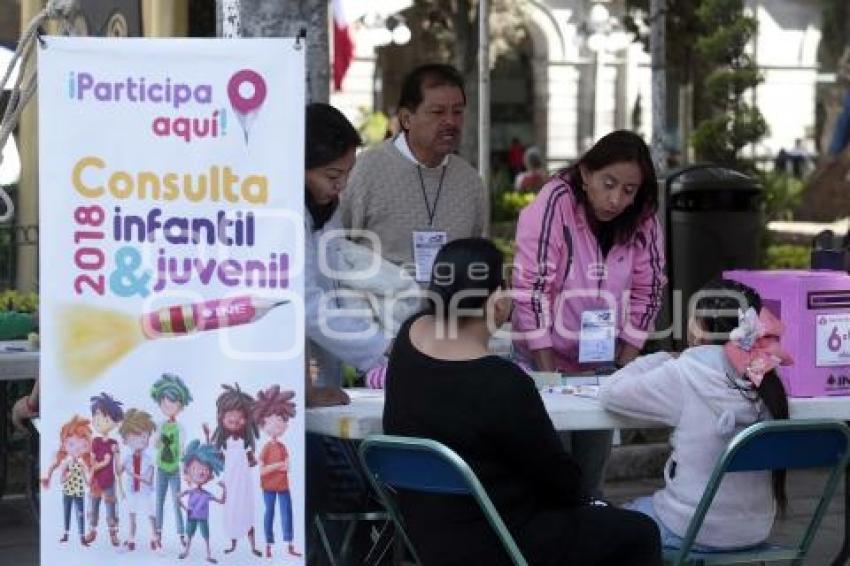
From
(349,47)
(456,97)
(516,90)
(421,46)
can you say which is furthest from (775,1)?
(456,97)

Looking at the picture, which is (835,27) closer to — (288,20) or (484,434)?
(288,20)

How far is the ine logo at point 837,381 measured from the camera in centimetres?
447

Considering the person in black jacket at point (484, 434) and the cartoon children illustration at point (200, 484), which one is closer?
the person in black jacket at point (484, 434)

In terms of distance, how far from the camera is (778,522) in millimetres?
6391

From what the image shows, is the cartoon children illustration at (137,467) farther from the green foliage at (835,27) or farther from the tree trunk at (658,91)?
the green foliage at (835,27)

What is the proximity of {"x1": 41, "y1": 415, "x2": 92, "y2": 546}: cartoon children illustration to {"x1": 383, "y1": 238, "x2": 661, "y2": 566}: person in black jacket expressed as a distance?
726mm

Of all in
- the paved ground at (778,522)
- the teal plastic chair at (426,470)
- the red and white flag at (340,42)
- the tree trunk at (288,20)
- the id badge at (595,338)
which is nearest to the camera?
the teal plastic chair at (426,470)

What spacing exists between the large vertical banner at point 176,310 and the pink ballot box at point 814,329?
142 cm

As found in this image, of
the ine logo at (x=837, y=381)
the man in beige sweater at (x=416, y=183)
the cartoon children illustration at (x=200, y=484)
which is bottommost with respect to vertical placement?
the cartoon children illustration at (x=200, y=484)

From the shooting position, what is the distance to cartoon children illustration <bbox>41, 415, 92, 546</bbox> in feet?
12.7

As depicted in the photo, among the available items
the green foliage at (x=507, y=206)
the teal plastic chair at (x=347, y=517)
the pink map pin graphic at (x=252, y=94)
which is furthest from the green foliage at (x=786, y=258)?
the pink map pin graphic at (x=252, y=94)

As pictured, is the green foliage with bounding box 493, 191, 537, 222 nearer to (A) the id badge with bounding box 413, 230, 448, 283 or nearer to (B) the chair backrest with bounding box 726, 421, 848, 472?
(A) the id badge with bounding box 413, 230, 448, 283

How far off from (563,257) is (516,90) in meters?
35.0

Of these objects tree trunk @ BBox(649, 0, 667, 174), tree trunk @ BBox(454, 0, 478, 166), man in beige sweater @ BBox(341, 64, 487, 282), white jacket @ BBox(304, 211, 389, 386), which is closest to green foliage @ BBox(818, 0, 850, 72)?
tree trunk @ BBox(454, 0, 478, 166)
